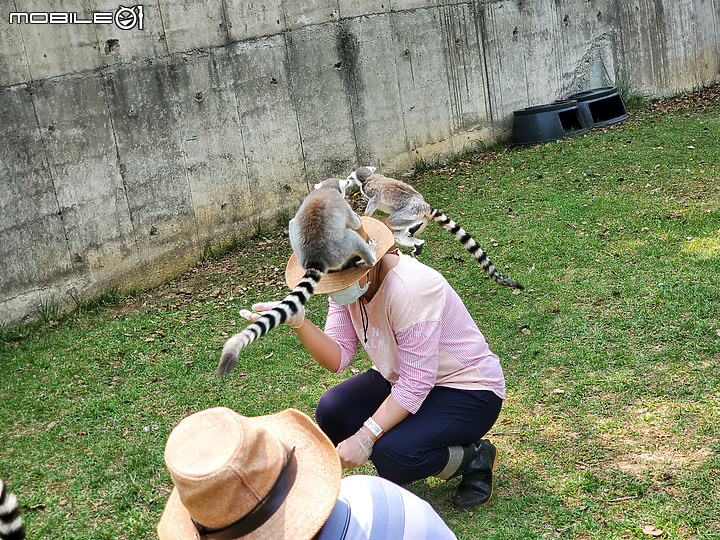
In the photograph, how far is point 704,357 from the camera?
4.43m

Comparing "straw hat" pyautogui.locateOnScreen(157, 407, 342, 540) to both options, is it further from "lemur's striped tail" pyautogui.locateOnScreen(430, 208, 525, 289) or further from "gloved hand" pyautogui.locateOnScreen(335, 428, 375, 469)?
"lemur's striped tail" pyautogui.locateOnScreen(430, 208, 525, 289)

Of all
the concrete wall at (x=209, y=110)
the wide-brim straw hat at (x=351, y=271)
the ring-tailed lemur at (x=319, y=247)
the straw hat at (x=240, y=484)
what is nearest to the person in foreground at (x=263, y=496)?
the straw hat at (x=240, y=484)

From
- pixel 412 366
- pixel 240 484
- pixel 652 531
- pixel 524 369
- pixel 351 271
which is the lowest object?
pixel 652 531

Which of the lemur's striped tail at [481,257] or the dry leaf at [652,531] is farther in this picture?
the lemur's striped tail at [481,257]

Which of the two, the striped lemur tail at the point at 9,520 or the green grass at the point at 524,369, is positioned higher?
the striped lemur tail at the point at 9,520

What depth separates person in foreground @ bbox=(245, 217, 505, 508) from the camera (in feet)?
10.1

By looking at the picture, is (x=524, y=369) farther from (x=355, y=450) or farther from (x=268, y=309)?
(x=268, y=309)

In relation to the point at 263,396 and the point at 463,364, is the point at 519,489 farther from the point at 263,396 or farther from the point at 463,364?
the point at 263,396

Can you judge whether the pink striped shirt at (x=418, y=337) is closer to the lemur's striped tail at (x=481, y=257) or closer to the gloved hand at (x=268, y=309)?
the gloved hand at (x=268, y=309)

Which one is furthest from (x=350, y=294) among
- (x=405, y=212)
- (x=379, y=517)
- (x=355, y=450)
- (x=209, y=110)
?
(x=209, y=110)

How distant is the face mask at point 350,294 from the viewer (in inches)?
122

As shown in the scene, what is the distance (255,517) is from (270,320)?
3.92 ft

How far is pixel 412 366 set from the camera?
10.1 ft

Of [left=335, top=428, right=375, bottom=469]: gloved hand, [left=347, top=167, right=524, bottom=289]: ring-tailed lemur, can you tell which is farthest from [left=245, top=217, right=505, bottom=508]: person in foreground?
[left=347, top=167, right=524, bottom=289]: ring-tailed lemur
